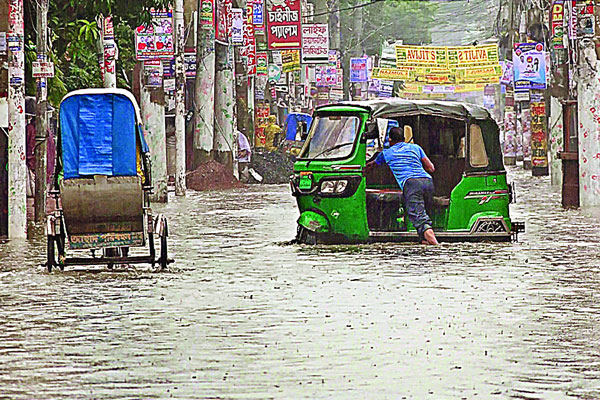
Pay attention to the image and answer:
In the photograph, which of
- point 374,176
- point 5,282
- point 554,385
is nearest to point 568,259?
point 374,176

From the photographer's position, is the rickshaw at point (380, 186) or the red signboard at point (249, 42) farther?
the red signboard at point (249, 42)

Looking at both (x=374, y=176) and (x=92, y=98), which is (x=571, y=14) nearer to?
(x=374, y=176)

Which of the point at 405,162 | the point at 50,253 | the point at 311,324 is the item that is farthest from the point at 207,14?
the point at 311,324

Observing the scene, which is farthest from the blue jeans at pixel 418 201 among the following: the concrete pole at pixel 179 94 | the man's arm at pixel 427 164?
the concrete pole at pixel 179 94

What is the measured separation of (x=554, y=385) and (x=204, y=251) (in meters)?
9.88

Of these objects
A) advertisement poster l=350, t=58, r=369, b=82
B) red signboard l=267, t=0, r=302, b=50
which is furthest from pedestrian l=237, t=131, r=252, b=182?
advertisement poster l=350, t=58, r=369, b=82

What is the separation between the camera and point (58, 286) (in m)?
14.0

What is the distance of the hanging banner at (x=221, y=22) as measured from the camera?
38.2 metres

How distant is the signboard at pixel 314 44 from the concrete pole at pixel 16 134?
33454 mm

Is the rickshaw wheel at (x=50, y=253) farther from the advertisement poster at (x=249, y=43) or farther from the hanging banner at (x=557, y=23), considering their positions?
the advertisement poster at (x=249, y=43)

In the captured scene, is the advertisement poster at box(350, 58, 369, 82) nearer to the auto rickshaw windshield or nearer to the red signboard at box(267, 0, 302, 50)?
the red signboard at box(267, 0, 302, 50)

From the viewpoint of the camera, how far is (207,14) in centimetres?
3472

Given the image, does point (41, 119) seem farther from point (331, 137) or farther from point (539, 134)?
point (539, 134)

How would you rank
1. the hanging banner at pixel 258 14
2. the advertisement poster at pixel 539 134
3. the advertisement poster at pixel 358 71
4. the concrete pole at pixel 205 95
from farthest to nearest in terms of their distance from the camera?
the advertisement poster at pixel 358 71, the hanging banner at pixel 258 14, the advertisement poster at pixel 539 134, the concrete pole at pixel 205 95
